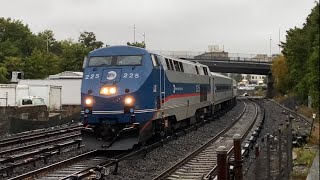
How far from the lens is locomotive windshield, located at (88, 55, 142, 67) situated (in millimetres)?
15805

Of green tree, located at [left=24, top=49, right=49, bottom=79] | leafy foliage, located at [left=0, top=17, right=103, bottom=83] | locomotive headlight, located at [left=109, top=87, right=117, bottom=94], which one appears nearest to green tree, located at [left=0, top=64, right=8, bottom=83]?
leafy foliage, located at [left=0, top=17, right=103, bottom=83]

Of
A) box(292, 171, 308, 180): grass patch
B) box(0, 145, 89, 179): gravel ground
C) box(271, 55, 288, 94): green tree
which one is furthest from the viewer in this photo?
box(271, 55, 288, 94): green tree

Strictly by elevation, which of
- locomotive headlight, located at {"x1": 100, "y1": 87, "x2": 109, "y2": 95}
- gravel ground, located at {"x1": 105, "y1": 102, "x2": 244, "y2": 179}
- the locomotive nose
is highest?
the locomotive nose

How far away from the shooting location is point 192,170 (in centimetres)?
1341

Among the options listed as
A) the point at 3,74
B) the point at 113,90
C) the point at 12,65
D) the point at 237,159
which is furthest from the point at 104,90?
the point at 12,65

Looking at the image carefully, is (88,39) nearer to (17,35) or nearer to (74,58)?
(17,35)

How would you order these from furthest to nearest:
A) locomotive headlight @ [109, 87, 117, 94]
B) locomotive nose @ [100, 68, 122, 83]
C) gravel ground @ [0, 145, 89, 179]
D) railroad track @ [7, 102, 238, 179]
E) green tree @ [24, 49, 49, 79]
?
green tree @ [24, 49, 49, 79] < locomotive nose @ [100, 68, 122, 83] < locomotive headlight @ [109, 87, 117, 94] < gravel ground @ [0, 145, 89, 179] < railroad track @ [7, 102, 238, 179]

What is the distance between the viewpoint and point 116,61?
52.4 ft

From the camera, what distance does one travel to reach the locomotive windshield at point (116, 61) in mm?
15805

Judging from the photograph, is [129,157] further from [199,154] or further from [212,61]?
[212,61]

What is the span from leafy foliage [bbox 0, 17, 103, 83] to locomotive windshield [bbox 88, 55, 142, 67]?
130ft

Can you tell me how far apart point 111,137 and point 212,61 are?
63.0 metres

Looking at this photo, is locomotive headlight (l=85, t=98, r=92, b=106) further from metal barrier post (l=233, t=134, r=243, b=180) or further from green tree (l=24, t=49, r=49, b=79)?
green tree (l=24, t=49, r=49, b=79)

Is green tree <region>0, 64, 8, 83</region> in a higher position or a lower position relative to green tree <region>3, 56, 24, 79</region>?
lower
